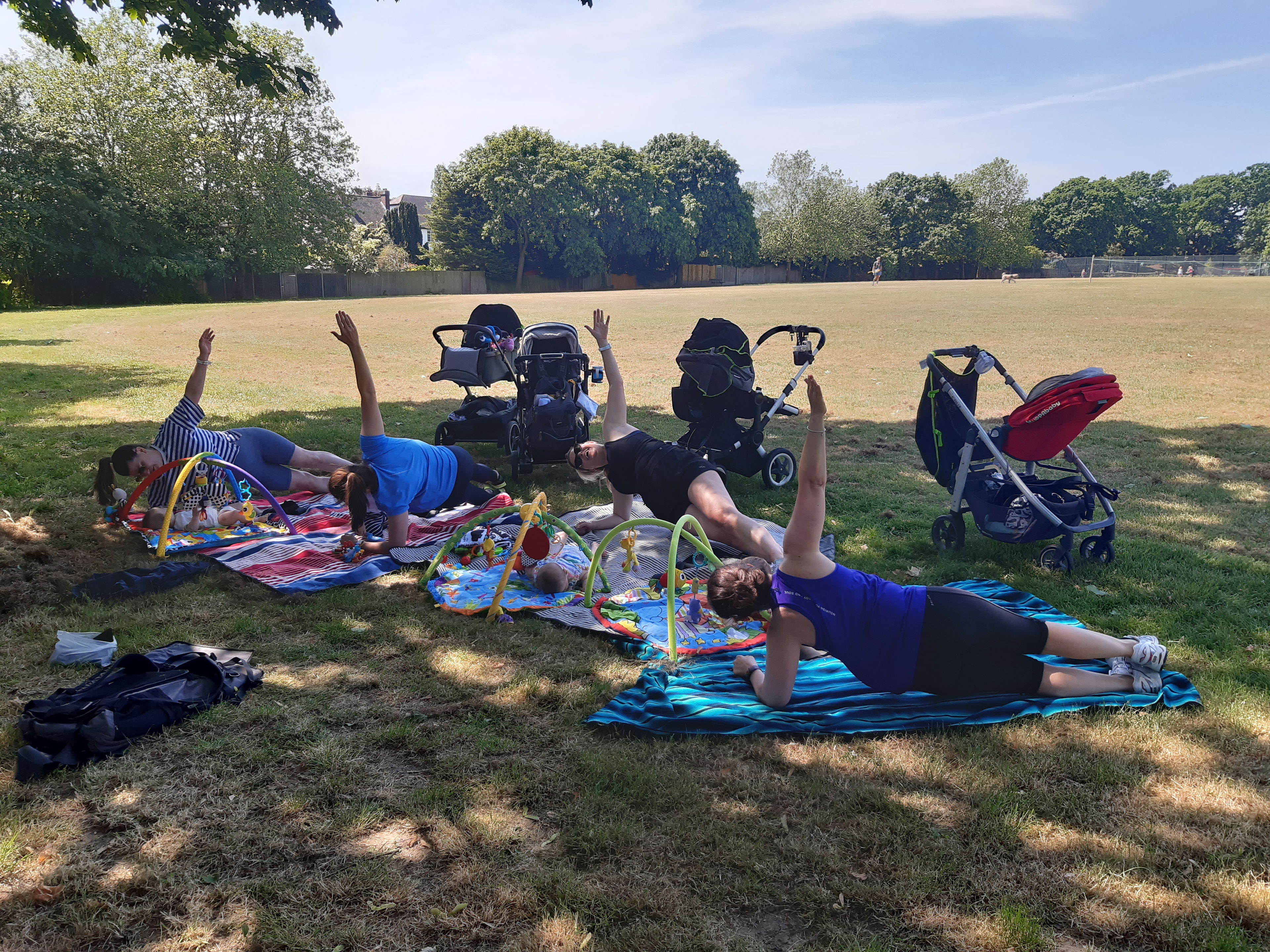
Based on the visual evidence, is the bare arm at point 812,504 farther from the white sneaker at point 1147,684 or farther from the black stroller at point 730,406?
the black stroller at point 730,406

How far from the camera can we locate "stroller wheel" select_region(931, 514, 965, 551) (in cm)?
618

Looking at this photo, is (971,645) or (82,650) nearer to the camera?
(971,645)

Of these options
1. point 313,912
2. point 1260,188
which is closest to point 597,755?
point 313,912

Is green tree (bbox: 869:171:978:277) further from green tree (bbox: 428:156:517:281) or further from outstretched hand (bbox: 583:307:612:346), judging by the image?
outstretched hand (bbox: 583:307:612:346)

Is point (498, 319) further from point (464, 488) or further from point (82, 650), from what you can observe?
point (82, 650)

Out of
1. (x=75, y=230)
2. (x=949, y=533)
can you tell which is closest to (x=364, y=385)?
(x=949, y=533)

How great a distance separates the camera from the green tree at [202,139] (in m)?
41.0

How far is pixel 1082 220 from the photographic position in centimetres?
9044

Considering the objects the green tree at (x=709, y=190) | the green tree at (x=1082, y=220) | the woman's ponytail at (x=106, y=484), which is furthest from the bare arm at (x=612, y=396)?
the green tree at (x=1082, y=220)

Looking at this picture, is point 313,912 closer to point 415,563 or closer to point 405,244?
point 415,563

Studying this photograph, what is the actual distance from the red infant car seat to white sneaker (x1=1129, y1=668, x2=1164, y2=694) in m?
1.88

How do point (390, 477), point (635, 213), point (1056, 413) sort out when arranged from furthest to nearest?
point (635, 213) < point (390, 477) < point (1056, 413)

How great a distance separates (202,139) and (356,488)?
47.7 m

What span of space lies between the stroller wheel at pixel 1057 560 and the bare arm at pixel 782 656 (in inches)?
107
